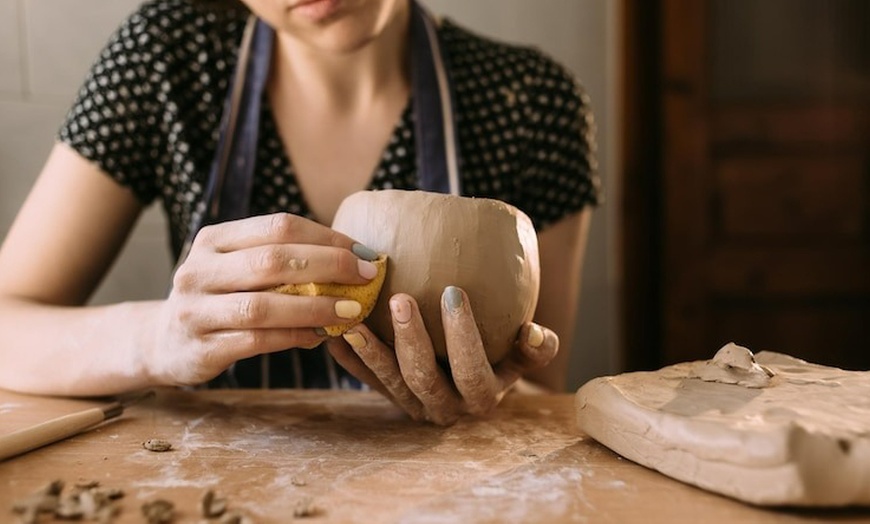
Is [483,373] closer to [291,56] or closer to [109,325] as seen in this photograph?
[109,325]

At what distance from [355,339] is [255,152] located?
52cm

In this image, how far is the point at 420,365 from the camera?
62cm

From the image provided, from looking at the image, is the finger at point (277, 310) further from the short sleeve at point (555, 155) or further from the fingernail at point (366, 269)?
the short sleeve at point (555, 155)

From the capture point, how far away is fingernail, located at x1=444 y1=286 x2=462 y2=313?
23.5 inches

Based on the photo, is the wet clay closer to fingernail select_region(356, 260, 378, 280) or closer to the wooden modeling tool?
fingernail select_region(356, 260, 378, 280)

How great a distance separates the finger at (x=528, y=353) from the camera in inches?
26.3

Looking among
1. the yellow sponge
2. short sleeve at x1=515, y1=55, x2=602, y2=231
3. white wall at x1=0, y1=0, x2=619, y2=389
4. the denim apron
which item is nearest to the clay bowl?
the yellow sponge

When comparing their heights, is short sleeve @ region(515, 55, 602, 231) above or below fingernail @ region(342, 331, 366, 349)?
above

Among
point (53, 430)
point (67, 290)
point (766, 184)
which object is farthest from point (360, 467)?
point (766, 184)

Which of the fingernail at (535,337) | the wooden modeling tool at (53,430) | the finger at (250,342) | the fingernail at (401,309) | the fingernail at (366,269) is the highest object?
the fingernail at (366,269)

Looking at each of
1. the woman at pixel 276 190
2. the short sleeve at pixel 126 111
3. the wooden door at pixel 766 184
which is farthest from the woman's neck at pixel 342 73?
the wooden door at pixel 766 184

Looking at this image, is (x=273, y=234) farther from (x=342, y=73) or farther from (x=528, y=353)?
(x=342, y=73)

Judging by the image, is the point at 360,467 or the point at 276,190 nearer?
the point at 360,467

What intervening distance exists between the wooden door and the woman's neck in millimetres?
1183
